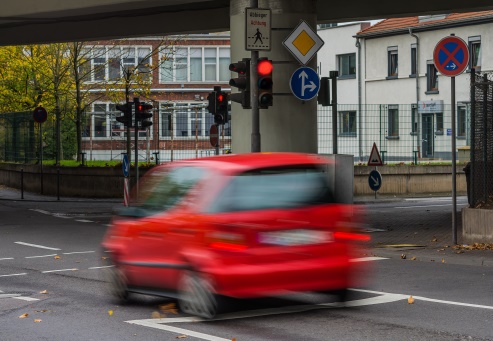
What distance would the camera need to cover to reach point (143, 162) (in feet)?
132

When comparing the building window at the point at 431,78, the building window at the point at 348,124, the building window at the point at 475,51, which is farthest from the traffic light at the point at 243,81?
the building window at the point at 431,78

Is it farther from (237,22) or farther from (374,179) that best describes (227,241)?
(374,179)

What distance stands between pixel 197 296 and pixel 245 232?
0.81 metres

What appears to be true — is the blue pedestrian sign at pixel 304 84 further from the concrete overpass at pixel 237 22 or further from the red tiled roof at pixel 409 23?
the red tiled roof at pixel 409 23

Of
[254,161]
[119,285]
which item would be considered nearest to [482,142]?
[119,285]

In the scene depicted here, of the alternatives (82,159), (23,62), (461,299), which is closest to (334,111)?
(461,299)

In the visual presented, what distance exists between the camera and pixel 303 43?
67.4ft

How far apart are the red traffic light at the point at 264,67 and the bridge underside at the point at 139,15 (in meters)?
2.26

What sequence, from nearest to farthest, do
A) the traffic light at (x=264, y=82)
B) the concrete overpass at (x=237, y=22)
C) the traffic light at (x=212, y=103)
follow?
1. the traffic light at (x=264, y=82)
2. the concrete overpass at (x=237, y=22)
3. the traffic light at (x=212, y=103)

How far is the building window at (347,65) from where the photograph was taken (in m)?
67.0

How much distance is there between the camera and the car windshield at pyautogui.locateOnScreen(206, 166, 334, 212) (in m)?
10.5

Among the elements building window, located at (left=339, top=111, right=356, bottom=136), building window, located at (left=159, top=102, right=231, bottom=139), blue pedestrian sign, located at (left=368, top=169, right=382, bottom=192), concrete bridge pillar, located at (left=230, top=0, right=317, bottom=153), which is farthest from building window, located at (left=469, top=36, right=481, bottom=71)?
concrete bridge pillar, located at (left=230, top=0, right=317, bottom=153)

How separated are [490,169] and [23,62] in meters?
35.7

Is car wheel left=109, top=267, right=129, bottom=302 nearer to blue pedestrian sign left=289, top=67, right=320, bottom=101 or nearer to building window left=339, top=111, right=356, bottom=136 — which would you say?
blue pedestrian sign left=289, top=67, right=320, bottom=101
